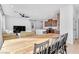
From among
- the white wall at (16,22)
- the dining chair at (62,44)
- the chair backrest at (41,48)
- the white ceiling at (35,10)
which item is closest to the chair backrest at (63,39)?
the dining chair at (62,44)

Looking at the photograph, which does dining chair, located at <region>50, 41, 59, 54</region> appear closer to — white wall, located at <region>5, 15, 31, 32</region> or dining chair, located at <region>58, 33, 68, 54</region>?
dining chair, located at <region>58, 33, 68, 54</region>

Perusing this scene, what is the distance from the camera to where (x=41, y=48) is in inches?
78.3

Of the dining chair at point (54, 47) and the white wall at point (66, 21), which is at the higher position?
the white wall at point (66, 21)

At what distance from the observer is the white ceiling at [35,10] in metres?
2.08

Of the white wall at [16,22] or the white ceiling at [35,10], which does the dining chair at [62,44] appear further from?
the white wall at [16,22]

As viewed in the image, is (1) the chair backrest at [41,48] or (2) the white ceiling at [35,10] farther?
(2) the white ceiling at [35,10]

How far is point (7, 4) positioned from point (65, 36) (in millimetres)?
997

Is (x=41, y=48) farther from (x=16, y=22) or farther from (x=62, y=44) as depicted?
(x=16, y=22)

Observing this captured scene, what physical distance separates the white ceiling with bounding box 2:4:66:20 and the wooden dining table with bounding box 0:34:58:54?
328mm

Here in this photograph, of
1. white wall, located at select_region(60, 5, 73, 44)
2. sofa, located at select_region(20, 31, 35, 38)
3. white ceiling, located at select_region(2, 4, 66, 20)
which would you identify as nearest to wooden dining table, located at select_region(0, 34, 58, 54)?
sofa, located at select_region(20, 31, 35, 38)

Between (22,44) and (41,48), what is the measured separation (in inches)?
12.6

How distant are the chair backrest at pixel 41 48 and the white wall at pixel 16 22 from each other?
35cm

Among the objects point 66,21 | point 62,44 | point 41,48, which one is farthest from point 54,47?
point 66,21

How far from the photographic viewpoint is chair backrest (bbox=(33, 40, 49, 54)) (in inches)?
77.3
